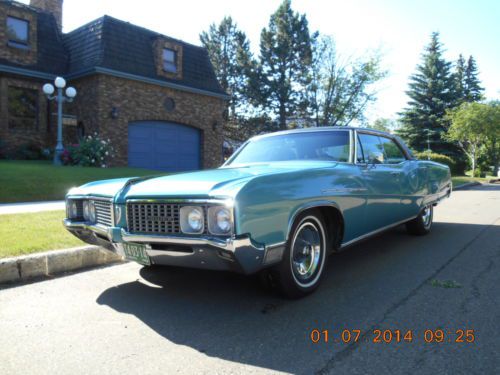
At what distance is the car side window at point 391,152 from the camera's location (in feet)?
15.6

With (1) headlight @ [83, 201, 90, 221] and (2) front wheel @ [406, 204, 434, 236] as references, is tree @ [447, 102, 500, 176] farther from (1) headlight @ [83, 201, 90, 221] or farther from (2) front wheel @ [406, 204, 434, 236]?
(1) headlight @ [83, 201, 90, 221]

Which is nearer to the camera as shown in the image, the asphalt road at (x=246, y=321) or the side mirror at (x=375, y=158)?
the asphalt road at (x=246, y=321)

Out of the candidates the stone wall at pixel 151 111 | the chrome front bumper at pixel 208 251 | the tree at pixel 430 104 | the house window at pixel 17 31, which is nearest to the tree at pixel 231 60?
the tree at pixel 430 104

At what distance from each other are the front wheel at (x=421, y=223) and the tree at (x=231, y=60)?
3289 centimetres

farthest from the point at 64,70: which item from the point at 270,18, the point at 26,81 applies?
the point at 270,18

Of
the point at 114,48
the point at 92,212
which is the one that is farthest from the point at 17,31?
the point at 92,212

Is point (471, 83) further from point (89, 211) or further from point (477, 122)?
point (89, 211)

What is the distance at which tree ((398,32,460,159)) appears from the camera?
3662 centimetres

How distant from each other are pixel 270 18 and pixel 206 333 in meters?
38.5

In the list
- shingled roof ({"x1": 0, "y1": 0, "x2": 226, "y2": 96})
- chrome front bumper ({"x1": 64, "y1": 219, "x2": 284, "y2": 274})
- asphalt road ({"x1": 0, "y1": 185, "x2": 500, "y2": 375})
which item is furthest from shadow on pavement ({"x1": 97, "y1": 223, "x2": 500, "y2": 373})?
A: shingled roof ({"x1": 0, "y1": 0, "x2": 226, "y2": 96})

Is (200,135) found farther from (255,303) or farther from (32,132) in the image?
(255,303)

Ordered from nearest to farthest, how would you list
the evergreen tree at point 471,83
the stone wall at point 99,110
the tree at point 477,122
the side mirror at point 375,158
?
the side mirror at point 375,158 < the stone wall at point 99,110 < the tree at point 477,122 < the evergreen tree at point 471,83

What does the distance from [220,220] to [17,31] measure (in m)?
16.9

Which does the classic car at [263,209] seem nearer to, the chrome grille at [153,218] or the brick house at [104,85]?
the chrome grille at [153,218]
